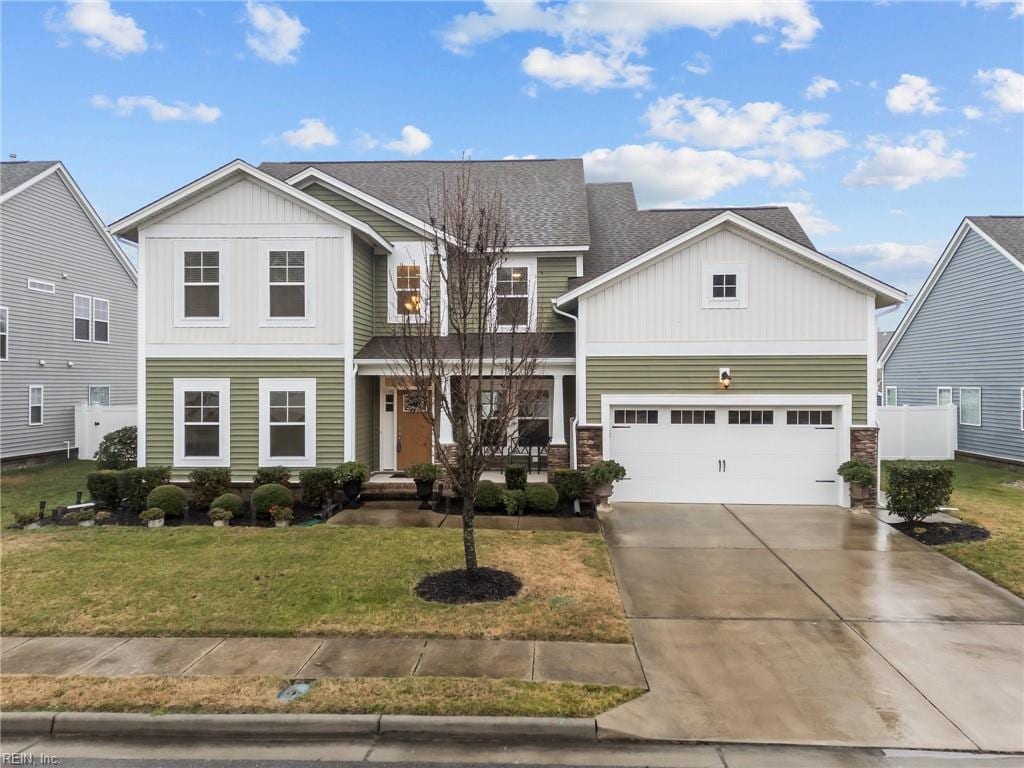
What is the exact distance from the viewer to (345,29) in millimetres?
14891

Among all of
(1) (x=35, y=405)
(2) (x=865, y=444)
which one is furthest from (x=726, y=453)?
(1) (x=35, y=405)

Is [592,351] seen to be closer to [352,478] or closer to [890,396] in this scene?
[352,478]

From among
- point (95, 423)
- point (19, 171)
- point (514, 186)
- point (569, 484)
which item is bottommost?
point (569, 484)

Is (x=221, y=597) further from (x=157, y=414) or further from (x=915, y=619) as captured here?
(x=915, y=619)

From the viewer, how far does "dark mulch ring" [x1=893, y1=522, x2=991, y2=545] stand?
9539mm

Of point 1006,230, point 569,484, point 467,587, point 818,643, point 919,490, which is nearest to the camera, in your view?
point 818,643

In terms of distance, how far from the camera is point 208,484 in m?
11.7

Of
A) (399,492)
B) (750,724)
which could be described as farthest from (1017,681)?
(399,492)

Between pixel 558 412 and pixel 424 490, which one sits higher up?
pixel 558 412

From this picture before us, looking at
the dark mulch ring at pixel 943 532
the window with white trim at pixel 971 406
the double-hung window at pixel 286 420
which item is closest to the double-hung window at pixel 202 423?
the double-hung window at pixel 286 420

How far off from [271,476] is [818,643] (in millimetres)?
10427

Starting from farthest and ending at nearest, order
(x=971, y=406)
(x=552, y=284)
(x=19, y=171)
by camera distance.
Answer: (x=971, y=406)
(x=19, y=171)
(x=552, y=284)

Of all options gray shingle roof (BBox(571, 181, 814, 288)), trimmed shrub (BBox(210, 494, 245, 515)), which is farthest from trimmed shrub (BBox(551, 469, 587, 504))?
trimmed shrub (BBox(210, 494, 245, 515))

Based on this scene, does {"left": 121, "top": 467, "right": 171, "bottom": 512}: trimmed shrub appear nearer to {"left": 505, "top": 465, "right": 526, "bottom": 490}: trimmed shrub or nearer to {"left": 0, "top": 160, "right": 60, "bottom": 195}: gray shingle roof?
{"left": 505, "top": 465, "right": 526, "bottom": 490}: trimmed shrub
